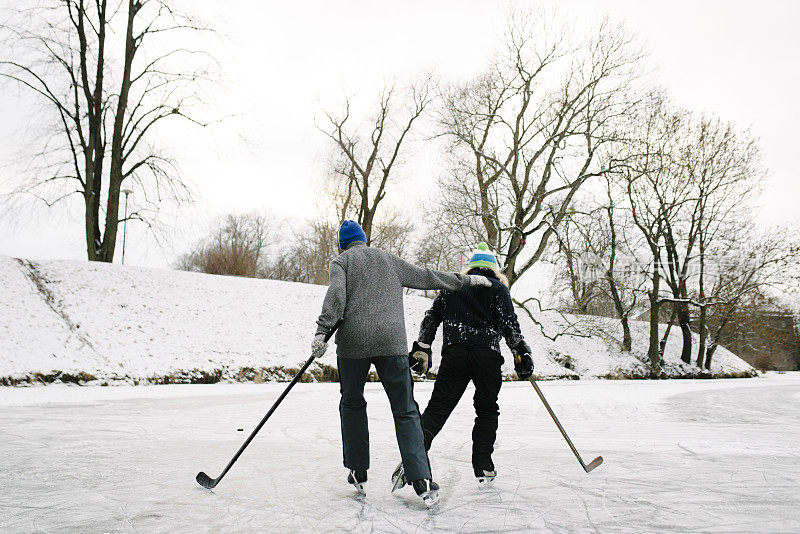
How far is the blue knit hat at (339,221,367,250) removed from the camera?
13.3 feet

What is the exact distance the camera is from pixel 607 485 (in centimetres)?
411

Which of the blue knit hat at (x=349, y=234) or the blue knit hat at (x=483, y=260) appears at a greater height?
the blue knit hat at (x=349, y=234)

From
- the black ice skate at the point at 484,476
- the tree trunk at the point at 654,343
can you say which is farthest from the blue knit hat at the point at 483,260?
the tree trunk at the point at 654,343

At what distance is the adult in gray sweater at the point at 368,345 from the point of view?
3.62 metres

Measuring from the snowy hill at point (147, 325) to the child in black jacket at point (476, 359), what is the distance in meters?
10.7

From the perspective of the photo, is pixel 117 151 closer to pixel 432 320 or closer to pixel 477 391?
pixel 432 320

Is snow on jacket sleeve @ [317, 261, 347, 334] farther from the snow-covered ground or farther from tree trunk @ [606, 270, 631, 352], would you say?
tree trunk @ [606, 270, 631, 352]

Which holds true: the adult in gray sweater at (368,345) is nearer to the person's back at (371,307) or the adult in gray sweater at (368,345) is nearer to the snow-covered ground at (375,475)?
the person's back at (371,307)

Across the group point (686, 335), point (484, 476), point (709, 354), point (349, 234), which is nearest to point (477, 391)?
point (484, 476)

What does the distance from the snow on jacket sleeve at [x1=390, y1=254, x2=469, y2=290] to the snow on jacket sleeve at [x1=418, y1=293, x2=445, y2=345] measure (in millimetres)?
369

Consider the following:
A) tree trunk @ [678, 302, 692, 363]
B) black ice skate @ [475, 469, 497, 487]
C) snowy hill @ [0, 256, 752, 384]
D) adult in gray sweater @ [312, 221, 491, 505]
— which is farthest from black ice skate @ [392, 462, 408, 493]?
tree trunk @ [678, 302, 692, 363]

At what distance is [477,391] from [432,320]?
1.99 ft

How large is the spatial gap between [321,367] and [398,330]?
42.8 ft

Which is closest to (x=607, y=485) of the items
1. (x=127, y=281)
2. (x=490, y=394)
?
(x=490, y=394)
